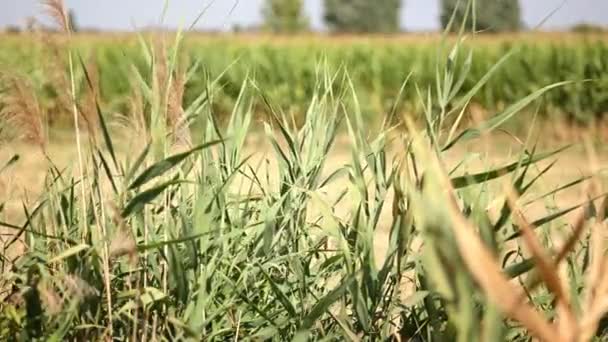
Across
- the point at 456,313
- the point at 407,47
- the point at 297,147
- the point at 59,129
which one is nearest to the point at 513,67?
the point at 407,47

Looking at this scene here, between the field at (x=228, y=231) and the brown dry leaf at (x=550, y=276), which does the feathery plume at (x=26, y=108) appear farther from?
the brown dry leaf at (x=550, y=276)

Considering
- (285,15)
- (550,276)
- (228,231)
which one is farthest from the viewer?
(285,15)

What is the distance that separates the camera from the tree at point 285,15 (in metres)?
57.6

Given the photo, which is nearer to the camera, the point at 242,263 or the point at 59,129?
the point at 242,263

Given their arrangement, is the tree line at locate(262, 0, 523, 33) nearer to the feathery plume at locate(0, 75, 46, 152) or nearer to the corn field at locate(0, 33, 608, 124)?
the corn field at locate(0, 33, 608, 124)

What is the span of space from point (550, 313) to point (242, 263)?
558 millimetres

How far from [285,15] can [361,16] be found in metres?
7.09

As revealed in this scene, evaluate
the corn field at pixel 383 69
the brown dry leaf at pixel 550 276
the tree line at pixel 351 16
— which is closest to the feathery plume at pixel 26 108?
the brown dry leaf at pixel 550 276

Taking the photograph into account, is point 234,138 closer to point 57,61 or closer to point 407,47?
point 57,61

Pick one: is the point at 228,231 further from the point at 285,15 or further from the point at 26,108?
the point at 285,15

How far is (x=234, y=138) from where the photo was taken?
68.1 inches

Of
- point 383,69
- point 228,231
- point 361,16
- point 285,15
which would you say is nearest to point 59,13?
point 228,231

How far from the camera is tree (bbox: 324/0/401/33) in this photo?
62.6 meters

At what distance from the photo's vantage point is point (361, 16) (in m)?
62.6
